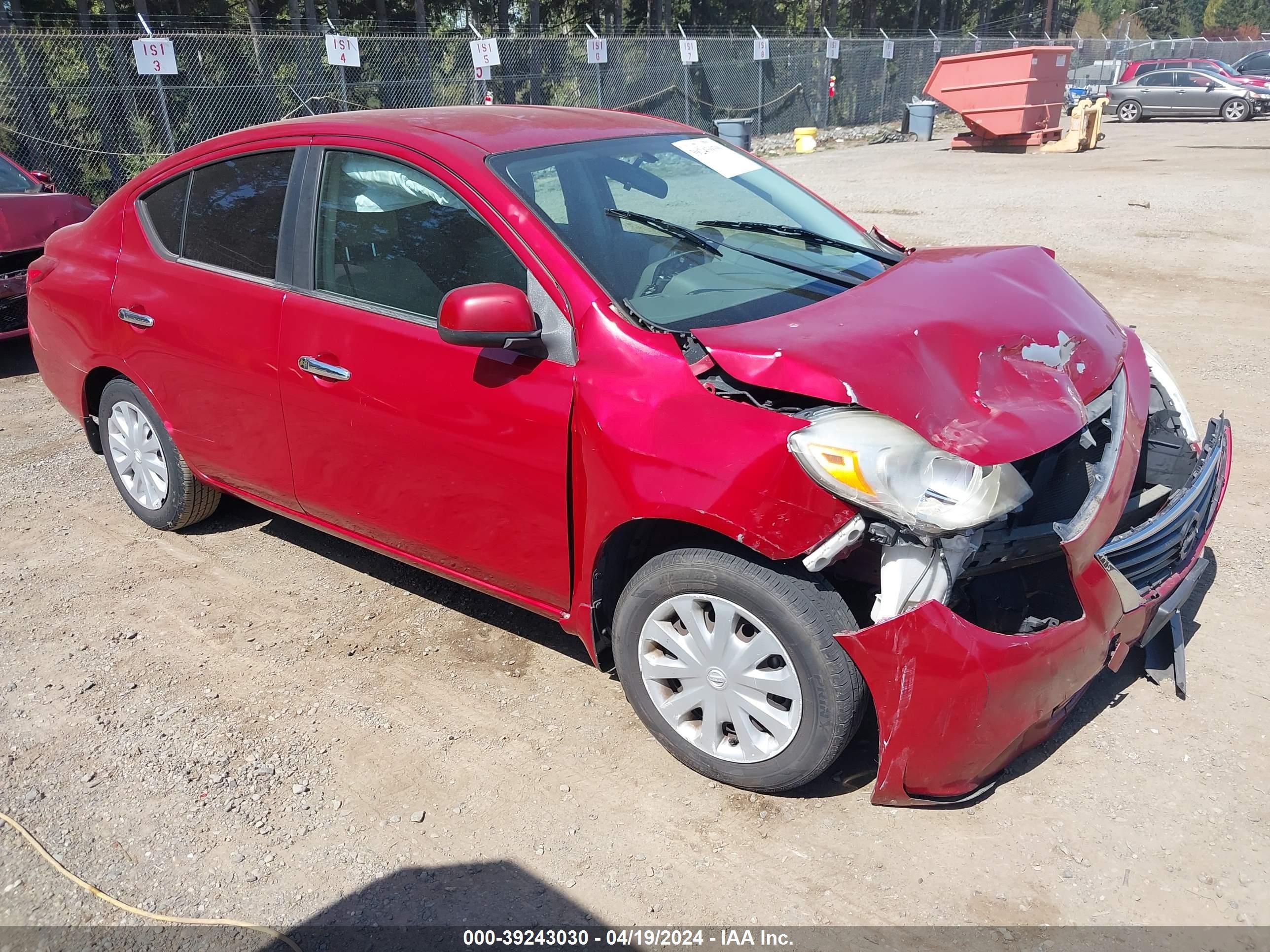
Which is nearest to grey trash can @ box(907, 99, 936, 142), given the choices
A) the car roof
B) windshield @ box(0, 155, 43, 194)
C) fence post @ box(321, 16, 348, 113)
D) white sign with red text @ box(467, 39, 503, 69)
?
white sign with red text @ box(467, 39, 503, 69)

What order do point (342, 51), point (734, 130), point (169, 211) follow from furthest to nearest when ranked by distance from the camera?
point (734, 130) < point (342, 51) < point (169, 211)

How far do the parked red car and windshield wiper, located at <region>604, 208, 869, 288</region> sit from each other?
0.02m

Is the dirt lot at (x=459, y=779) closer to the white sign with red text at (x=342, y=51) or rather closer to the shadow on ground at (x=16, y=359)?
the shadow on ground at (x=16, y=359)

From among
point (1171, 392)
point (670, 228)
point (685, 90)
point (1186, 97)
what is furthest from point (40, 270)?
point (1186, 97)

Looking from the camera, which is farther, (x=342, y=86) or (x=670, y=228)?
(x=342, y=86)

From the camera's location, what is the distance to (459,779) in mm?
3076

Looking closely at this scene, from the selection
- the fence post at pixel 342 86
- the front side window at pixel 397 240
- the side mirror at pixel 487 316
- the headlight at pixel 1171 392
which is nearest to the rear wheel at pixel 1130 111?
the fence post at pixel 342 86

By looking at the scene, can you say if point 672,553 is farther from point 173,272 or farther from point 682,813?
point 173,272

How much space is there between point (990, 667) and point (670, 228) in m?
1.77

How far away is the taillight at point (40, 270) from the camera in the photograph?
467 cm

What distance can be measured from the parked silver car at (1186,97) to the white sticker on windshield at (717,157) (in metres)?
29.0

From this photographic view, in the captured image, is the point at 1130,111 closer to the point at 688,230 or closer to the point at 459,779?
the point at 688,230

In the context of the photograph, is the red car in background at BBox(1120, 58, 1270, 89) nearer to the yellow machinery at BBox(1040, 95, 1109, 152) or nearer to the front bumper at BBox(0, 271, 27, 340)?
the yellow machinery at BBox(1040, 95, 1109, 152)

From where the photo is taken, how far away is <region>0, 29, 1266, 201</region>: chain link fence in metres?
13.7
